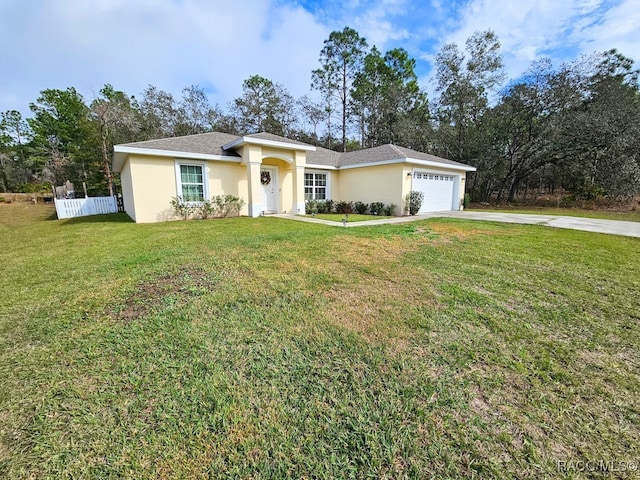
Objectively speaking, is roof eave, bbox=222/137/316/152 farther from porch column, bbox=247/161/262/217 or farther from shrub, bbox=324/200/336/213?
shrub, bbox=324/200/336/213

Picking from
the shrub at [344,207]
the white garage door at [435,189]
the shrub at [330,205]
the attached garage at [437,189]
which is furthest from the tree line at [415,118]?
the shrub at [330,205]

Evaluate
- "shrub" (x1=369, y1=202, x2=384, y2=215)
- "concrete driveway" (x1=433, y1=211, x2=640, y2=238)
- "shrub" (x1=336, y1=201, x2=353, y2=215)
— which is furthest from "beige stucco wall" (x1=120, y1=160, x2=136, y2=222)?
"concrete driveway" (x1=433, y1=211, x2=640, y2=238)

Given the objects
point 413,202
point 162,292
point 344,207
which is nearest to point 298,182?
point 344,207

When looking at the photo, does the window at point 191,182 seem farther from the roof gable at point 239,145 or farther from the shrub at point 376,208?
the shrub at point 376,208

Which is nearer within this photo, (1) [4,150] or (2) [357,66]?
(2) [357,66]

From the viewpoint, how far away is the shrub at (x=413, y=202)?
13.7m

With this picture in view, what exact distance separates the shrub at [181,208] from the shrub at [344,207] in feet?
25.3

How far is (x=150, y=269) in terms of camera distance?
15.2 ft

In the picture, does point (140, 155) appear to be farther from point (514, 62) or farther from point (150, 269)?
point (514, 62)

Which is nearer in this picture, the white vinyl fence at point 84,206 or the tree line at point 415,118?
the white vinyl fence at point 84,206

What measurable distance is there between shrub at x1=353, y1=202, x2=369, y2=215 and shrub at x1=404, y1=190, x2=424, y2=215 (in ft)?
7.18

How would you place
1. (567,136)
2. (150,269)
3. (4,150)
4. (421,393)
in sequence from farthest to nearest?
(4,150), (567,136), (150,269), (421,393)

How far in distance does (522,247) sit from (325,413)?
21.9 ft

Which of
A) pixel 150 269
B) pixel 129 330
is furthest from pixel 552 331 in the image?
pixel 150 269
